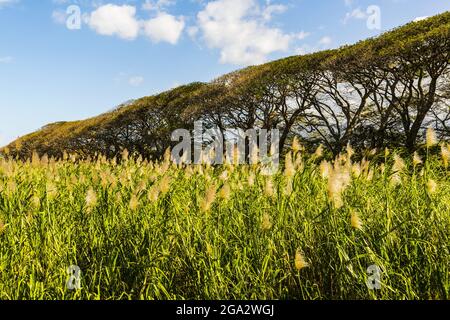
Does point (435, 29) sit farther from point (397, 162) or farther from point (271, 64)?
point (397, 162)

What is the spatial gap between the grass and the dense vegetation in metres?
8.95

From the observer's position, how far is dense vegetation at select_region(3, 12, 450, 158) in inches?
452

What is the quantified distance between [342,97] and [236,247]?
11.8 m

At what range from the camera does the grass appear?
8.38ft

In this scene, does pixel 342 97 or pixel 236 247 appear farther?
pixel 342 97

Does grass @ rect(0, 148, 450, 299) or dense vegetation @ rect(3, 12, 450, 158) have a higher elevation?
dense vegetation @ rect(3, 12, 450, 158)

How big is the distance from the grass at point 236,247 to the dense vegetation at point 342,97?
29.4 ft

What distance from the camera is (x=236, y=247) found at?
9.12ft

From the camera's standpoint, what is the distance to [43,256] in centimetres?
308

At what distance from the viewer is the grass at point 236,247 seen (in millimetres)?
2555

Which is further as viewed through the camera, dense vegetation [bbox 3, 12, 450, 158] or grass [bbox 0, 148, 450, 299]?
dense vegetation [bbox 3, 12, 450, 158]
